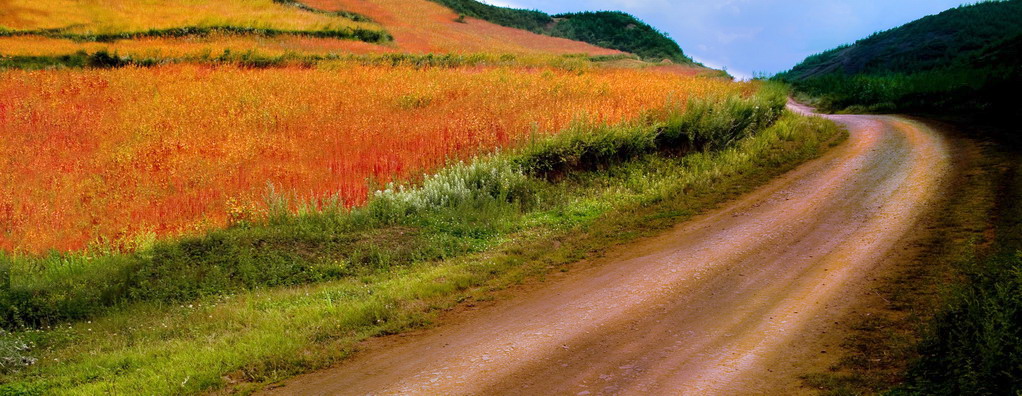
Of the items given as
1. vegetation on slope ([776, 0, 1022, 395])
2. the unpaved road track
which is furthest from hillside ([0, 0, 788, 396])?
vegetation on slope ([776, 0, 1022, 395])

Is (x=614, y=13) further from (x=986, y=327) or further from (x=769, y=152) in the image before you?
(x=986, y=327)

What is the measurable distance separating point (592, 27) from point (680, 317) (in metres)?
66.7

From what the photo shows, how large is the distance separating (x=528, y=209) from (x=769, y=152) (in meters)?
6.24

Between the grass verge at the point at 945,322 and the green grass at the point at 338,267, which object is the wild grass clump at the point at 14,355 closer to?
the green grass at the point at 338,267

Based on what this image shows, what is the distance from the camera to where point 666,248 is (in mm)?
8703

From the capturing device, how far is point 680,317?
21.2 feet

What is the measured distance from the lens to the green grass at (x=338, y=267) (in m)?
6.14

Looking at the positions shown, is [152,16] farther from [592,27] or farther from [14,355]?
[592,27]

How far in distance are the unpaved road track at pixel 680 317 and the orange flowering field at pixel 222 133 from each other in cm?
536

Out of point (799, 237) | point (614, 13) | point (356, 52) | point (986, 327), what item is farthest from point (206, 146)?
point (614, 13)

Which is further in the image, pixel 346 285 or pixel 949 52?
pixel 949 52

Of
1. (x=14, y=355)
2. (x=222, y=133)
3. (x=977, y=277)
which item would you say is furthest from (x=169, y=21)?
(x=977, y=277)

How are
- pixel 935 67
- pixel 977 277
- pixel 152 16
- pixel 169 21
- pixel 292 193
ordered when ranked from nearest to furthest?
pixel 977 277 < pixel 292 193 < pixel 169 21 < pixel 152 16 < pixel 935 67

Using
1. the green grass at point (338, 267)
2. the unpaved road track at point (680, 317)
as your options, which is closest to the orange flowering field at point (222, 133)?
the green grass at point (338, 267)
